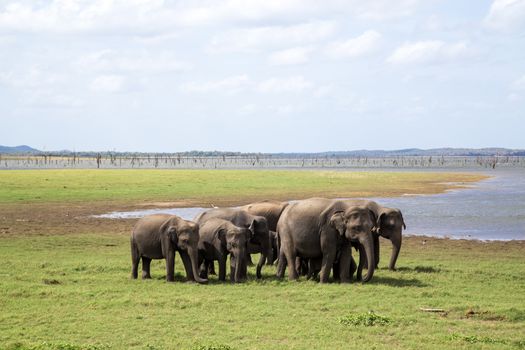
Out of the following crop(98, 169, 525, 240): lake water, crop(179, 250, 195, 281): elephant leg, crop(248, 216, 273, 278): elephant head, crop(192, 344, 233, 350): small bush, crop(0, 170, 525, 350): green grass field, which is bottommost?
crop(98, 169, 525, 240): lake water

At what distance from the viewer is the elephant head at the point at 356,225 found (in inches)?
697

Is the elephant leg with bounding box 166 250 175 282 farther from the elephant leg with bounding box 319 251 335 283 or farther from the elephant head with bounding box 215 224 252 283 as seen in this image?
Result: the elephant leg with bounding box 319 251 335 283

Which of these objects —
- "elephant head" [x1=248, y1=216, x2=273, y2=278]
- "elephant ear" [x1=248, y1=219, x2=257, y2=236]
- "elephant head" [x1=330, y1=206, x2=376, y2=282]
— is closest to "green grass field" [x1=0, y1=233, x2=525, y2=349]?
"elephant head" [x1=248, y1=216, x2=273, y2=278]

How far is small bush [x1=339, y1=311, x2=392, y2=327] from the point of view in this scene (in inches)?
534

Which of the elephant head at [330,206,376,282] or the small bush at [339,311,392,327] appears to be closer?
the small bush at [339,311,392,327]

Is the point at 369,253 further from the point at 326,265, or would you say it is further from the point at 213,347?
the point at 213,347

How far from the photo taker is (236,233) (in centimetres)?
1798

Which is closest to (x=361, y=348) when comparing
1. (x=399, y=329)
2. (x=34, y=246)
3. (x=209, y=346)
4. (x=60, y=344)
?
(x=399, y=329)

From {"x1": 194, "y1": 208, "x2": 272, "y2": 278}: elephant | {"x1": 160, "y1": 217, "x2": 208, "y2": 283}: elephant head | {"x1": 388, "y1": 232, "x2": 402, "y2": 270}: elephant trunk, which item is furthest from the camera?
{"x1": 388, "y1": 232, "x2": 402, "y2": 270}: elephant trunk

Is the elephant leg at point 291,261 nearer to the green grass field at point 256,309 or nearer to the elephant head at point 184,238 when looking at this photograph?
the green grass field at point 256,309

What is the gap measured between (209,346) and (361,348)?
2.49 m

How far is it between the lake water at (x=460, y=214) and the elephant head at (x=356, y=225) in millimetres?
14343

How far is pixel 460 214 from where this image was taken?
134 feet

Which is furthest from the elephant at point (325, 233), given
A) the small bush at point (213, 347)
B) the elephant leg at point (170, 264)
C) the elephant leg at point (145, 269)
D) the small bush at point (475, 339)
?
the small bush at point (213, 347)
